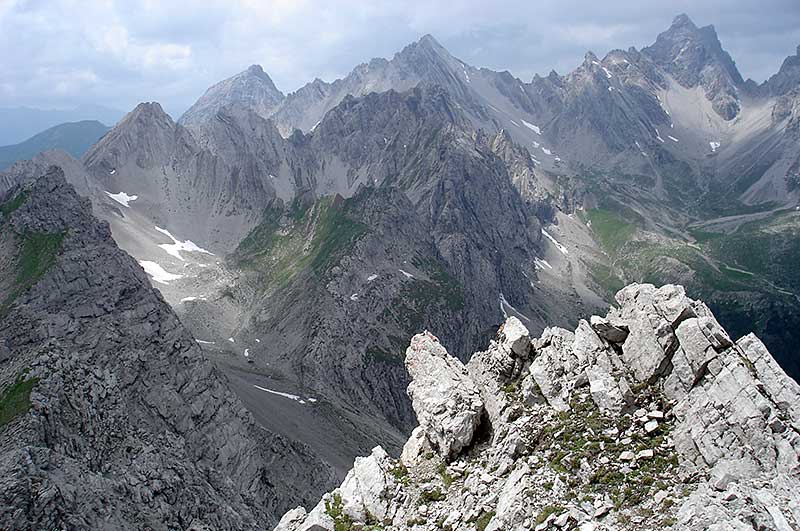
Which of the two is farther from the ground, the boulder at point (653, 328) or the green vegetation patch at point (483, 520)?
the boulder at point (653, 328)

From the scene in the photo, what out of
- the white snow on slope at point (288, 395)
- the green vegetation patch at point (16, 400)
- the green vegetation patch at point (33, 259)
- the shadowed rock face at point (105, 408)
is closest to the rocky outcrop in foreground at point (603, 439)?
the shadowed rock face at point (105, 408)

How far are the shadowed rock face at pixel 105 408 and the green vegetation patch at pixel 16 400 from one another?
119 mm

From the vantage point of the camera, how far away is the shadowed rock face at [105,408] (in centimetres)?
4219

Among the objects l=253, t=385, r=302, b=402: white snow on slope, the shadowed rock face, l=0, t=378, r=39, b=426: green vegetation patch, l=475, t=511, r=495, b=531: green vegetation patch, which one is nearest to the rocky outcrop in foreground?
l=475, t=511, r=495, b=531: green vegetation patch

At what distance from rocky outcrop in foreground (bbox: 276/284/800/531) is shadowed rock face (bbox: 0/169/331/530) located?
1924 cm

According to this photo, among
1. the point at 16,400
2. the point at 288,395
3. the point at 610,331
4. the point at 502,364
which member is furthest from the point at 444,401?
the point at 288,395

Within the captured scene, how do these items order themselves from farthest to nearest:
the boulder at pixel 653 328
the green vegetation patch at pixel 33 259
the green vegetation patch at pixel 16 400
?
the green vegetation patch at pixel 33 259, the green vegetation patch at pixel 16 400, the boulder at pixel 653 328

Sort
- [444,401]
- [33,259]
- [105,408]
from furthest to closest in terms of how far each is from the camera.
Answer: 1. [33,259]
2. [105,408]
3. [444,401]

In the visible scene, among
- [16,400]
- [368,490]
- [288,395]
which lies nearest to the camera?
[368,490]

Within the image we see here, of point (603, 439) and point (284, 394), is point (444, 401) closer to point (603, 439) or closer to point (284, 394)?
point (603, 439)

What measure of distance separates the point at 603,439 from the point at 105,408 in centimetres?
4948

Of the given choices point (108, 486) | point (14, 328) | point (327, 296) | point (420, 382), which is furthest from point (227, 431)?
point (327, 296)

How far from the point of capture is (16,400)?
1971 inches

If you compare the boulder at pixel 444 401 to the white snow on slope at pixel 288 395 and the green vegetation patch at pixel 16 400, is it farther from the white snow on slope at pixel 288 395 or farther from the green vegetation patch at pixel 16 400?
the white snow on slope at pixel 288 395
